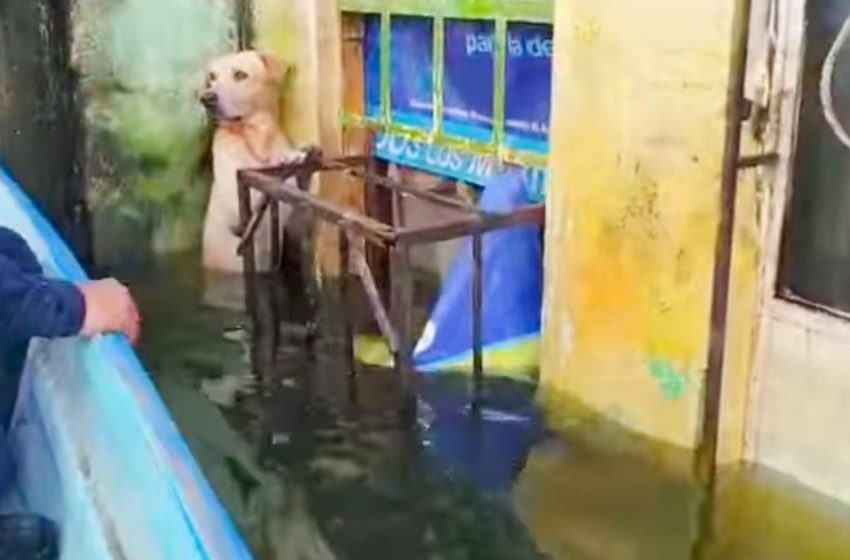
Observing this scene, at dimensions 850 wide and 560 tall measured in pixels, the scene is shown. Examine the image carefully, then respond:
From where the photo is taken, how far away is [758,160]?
3041 mm

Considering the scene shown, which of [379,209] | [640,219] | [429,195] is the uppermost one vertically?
[640,219]

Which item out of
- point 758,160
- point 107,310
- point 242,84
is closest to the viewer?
point 107,310

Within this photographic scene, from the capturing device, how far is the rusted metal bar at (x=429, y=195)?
4207 millimetres

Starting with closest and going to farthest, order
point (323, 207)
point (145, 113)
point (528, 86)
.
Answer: point (323, 207) < point (528, 86) < point (145, 113)

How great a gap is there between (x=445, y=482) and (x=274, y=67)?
2555 mm

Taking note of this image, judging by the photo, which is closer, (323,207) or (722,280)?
(722,280)

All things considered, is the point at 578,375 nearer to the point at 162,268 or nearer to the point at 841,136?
the point at 841,136

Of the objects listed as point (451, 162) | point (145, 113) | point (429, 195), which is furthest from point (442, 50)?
point (145, 113)

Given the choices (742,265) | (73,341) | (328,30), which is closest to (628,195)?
(742,265)

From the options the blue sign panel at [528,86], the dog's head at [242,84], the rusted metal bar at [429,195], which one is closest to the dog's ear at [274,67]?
the dog's head at [242,84]

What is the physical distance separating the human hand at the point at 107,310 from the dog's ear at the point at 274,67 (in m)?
3.11

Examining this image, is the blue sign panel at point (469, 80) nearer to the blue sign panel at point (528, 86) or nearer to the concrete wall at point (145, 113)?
the blue sign panel at point (528, 86)

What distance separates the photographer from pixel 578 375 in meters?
3.74

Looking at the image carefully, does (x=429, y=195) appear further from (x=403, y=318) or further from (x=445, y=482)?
(x=445, y=482)
